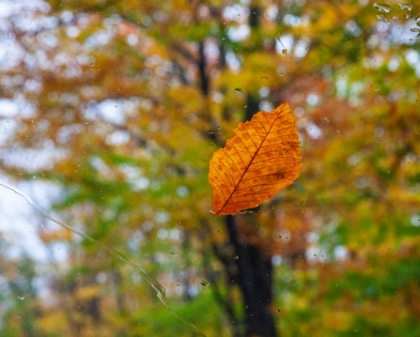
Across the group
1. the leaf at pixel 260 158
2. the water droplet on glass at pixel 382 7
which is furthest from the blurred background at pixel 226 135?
the leaf at pixel 260 158

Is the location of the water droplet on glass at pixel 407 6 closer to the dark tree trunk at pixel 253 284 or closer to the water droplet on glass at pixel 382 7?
the water droplet on glass at pixel 382 7

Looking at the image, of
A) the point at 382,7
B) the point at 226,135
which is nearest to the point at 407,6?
Result: the point at 382,7

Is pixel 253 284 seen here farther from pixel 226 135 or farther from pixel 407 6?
pixel 407 6

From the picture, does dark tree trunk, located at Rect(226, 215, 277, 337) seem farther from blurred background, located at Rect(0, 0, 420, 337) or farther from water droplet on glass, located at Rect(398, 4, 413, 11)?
water droplet on glass, located at Rect(398, 4, 413, 11)

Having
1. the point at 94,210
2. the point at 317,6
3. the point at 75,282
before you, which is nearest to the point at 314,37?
the point at 317,6

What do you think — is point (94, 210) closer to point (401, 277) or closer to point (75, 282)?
point (75, 282)
